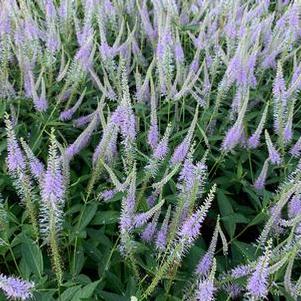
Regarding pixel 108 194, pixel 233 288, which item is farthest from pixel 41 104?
pixel 233 288

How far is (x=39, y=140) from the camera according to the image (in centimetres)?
284

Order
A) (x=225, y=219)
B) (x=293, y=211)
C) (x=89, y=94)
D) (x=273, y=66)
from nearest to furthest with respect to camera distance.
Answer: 1. (x=293, y=211)
2. (x=225, y=219)
3. (x=89, y=94)
4. (x=273, y=66)

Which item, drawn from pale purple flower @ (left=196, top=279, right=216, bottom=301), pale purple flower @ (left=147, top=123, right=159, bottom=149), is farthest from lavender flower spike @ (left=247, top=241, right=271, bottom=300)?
pale purple flower @ (left=147, top=123, right=159, bottom=149)

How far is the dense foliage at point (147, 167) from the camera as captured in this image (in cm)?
208

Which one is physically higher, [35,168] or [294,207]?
[35,168]

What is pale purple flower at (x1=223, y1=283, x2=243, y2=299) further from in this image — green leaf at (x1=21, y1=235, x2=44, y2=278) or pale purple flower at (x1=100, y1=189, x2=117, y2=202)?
green leaf at (x1=21, y1=235, x2=44, y2=278)

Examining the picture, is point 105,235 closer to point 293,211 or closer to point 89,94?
point 293,211

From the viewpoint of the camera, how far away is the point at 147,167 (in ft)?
7.84

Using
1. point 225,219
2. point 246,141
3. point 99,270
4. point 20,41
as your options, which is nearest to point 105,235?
point 99,270

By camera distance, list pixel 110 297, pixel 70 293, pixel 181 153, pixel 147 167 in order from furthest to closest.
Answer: pixel 181 153
pixel 147 167
pixel 110 297
pixel 70 293

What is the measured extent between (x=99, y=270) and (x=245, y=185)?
100 cm

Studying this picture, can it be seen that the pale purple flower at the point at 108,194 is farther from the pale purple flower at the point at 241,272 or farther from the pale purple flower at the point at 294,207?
the pale purple flower at the point at 294,207

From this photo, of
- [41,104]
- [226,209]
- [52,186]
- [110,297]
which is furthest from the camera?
[41,104]

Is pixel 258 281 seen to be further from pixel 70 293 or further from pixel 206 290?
pixel 70 293
